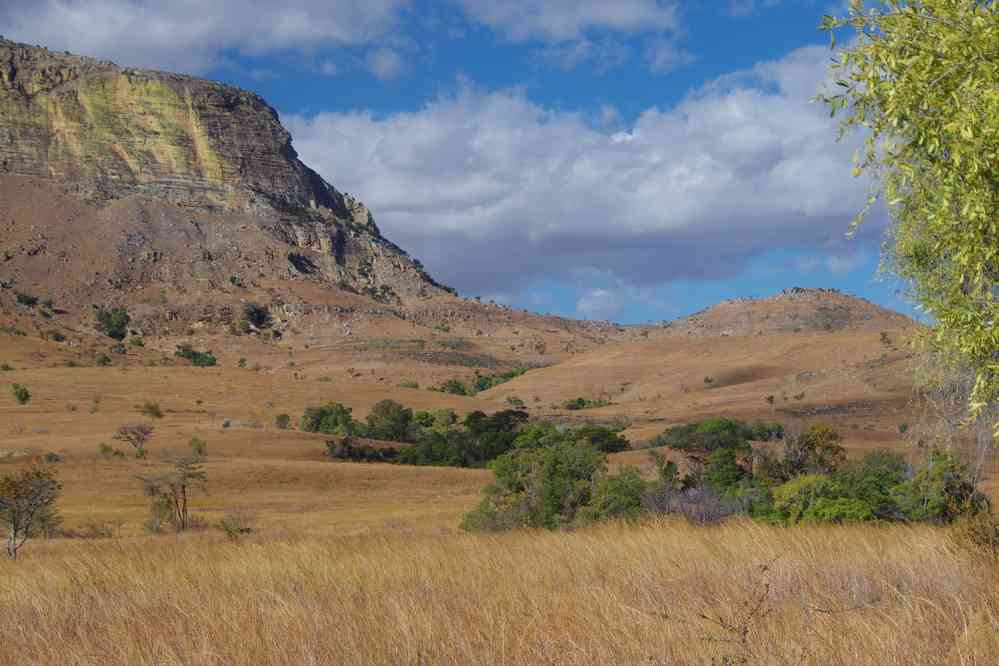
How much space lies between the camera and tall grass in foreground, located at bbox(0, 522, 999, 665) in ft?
16.1

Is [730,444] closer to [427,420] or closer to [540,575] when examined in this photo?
[427,420]

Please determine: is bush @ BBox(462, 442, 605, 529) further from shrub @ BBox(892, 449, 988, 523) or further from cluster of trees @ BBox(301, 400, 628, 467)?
cluster of trees @ BBox(301, 400, 628, 467)

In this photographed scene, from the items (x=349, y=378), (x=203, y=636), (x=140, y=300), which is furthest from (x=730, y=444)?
(x=140, y=300)

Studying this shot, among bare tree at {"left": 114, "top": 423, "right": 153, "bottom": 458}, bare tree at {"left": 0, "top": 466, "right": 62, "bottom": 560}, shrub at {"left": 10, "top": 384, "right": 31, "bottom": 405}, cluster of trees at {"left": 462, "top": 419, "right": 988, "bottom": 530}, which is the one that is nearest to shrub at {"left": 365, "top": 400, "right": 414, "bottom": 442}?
bare tree at {"left": 114, "top": 423, "right": 153, "bottom": 458}

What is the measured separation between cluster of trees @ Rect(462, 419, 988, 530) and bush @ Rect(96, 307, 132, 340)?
9341 cm

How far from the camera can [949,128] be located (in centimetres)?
589

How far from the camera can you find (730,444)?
4375cm

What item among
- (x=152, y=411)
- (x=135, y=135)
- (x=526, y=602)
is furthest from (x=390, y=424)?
(x=135, y=135)

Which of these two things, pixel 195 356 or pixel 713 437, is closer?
pixel 713 437

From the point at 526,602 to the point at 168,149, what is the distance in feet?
524

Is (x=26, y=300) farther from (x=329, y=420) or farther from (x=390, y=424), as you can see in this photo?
(x=390, y=424)

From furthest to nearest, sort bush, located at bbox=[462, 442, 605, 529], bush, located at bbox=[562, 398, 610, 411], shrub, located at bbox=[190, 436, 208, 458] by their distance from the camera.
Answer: bush, located at bbox=[562, 398, 610, 411]
shrub, located at bbox=[190, 436, 208, 458]
bush, located at bbox=[462, 442, 605, 529]

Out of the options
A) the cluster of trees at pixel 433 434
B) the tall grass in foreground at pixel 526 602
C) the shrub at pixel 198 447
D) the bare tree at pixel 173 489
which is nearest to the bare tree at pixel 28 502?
the bare tree at pixel 173 489

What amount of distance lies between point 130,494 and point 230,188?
388ft
